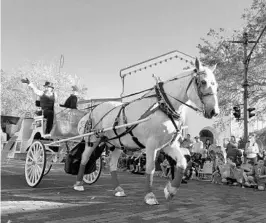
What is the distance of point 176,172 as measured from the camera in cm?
589

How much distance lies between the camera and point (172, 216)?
4.90m

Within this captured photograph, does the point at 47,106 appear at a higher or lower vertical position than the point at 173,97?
higher

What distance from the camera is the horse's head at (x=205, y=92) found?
17.7 feet

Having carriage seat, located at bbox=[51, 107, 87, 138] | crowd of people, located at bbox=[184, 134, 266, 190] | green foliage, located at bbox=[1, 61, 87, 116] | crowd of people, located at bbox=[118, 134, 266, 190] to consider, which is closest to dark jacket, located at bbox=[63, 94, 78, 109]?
carriage seat, located at bbox=[51, 107, 87, 138]

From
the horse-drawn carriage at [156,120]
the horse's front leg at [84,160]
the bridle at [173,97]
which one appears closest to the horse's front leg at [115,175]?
the horse-drawn carriage at [156,120]

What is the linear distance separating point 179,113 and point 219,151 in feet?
28.4

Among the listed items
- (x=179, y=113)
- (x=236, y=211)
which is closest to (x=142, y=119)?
(x=179, y=113)

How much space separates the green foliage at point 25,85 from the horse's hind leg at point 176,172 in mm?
37098

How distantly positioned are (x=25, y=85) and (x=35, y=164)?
120 feet

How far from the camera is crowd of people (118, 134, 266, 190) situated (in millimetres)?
11316

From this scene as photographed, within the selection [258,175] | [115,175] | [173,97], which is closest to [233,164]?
[258,175]

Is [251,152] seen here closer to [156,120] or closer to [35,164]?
[156,120]

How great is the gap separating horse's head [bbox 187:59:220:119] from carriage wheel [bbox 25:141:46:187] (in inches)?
157

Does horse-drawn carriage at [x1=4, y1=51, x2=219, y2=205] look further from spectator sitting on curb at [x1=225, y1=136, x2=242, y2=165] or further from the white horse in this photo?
spectator sitting on curb at [x1=225, y1=136, x2=242, y2=165]
